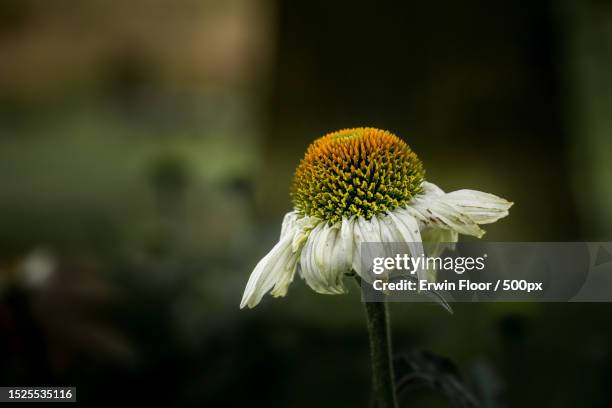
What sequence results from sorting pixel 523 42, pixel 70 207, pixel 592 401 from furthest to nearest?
pixel 70 207 → pixel 523 42 → pixel 592 401

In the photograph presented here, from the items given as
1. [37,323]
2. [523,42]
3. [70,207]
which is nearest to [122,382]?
[37,323]

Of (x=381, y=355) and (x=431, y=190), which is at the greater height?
(x=431, y=190)

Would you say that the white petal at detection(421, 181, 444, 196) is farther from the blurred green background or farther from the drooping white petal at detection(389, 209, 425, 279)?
the blurred green background

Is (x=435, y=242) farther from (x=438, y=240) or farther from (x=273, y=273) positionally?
(x=273, y=273)

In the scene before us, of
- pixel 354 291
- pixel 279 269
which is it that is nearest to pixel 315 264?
pixel 279 269

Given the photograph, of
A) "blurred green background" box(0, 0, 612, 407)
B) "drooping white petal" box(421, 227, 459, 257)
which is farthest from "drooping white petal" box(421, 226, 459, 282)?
"blurred green background" box(0, 0, 612, 407)

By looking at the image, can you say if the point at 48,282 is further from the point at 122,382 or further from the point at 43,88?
the point at 43,88
